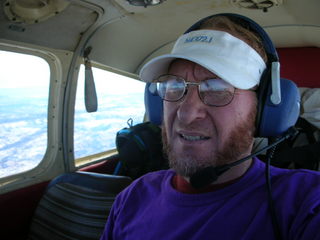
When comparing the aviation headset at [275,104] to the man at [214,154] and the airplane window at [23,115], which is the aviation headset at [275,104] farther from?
the airplane window at [23,115]

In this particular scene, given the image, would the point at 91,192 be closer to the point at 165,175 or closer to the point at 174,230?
the point at 165,175

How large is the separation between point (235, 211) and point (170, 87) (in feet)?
1.80

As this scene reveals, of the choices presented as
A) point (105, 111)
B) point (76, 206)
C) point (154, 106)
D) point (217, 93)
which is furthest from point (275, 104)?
point (105, 111)

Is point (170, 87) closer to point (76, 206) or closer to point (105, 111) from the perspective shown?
point (76, 206)

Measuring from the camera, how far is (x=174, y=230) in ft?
3.37

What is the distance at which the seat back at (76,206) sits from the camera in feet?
6.87

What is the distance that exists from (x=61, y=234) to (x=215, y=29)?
1851mm

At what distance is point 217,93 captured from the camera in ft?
3.63

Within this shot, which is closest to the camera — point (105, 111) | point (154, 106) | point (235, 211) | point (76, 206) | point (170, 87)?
point (235, 211)

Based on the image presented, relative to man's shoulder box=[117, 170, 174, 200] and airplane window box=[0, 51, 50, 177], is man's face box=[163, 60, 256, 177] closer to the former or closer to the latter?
man's shoulder box=[117, 170, 174, 200]

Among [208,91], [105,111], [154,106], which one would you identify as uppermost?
[208,91]

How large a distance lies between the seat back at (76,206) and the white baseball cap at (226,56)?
132cm

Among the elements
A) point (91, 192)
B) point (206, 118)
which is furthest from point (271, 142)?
point (91, 192)

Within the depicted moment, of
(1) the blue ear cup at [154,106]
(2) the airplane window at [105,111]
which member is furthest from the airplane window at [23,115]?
(1) the blue ear cup at [154,106]
